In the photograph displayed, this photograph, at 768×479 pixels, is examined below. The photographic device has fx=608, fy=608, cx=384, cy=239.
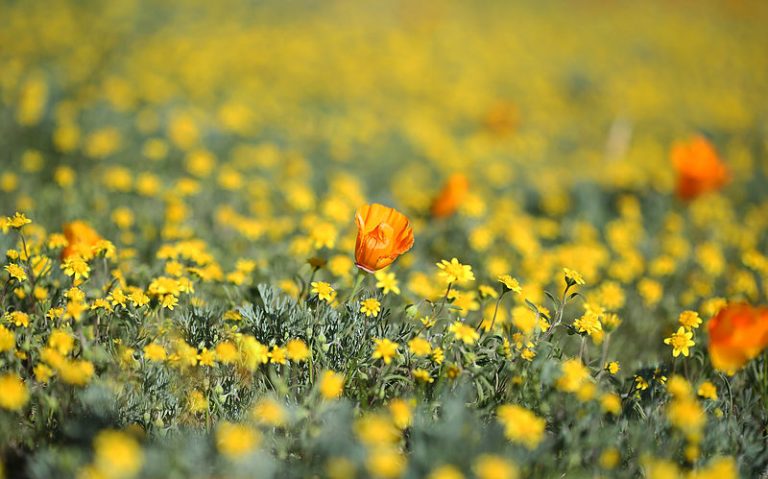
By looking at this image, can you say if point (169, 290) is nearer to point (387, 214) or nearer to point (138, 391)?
point (138, 391)

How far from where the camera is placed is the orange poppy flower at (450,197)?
3.17 m

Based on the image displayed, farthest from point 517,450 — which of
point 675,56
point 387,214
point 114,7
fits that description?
point 675,56

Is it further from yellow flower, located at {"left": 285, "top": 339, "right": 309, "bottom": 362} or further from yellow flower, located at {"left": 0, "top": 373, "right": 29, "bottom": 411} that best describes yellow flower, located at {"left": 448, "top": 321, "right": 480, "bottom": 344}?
yellow flower, located at {"left": 0, "top": 373, "right": 29, "bottom": 411}

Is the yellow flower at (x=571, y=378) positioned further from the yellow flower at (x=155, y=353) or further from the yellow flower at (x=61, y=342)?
the yellow flower at (x=61, y=342)

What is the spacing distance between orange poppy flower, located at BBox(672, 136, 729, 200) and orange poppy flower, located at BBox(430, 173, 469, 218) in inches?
60.8

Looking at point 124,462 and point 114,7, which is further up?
point 124,462

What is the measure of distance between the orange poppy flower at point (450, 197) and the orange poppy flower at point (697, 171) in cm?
155

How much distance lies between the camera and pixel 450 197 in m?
3.20

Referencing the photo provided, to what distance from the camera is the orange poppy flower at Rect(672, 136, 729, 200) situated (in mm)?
3770

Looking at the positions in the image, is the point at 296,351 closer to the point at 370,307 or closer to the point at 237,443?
the point at 370,307

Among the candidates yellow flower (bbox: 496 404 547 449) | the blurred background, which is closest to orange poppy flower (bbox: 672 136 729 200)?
the blurred background

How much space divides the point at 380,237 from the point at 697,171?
2793mm

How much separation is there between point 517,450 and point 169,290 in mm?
1129

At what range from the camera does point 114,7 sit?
7.52 metres
